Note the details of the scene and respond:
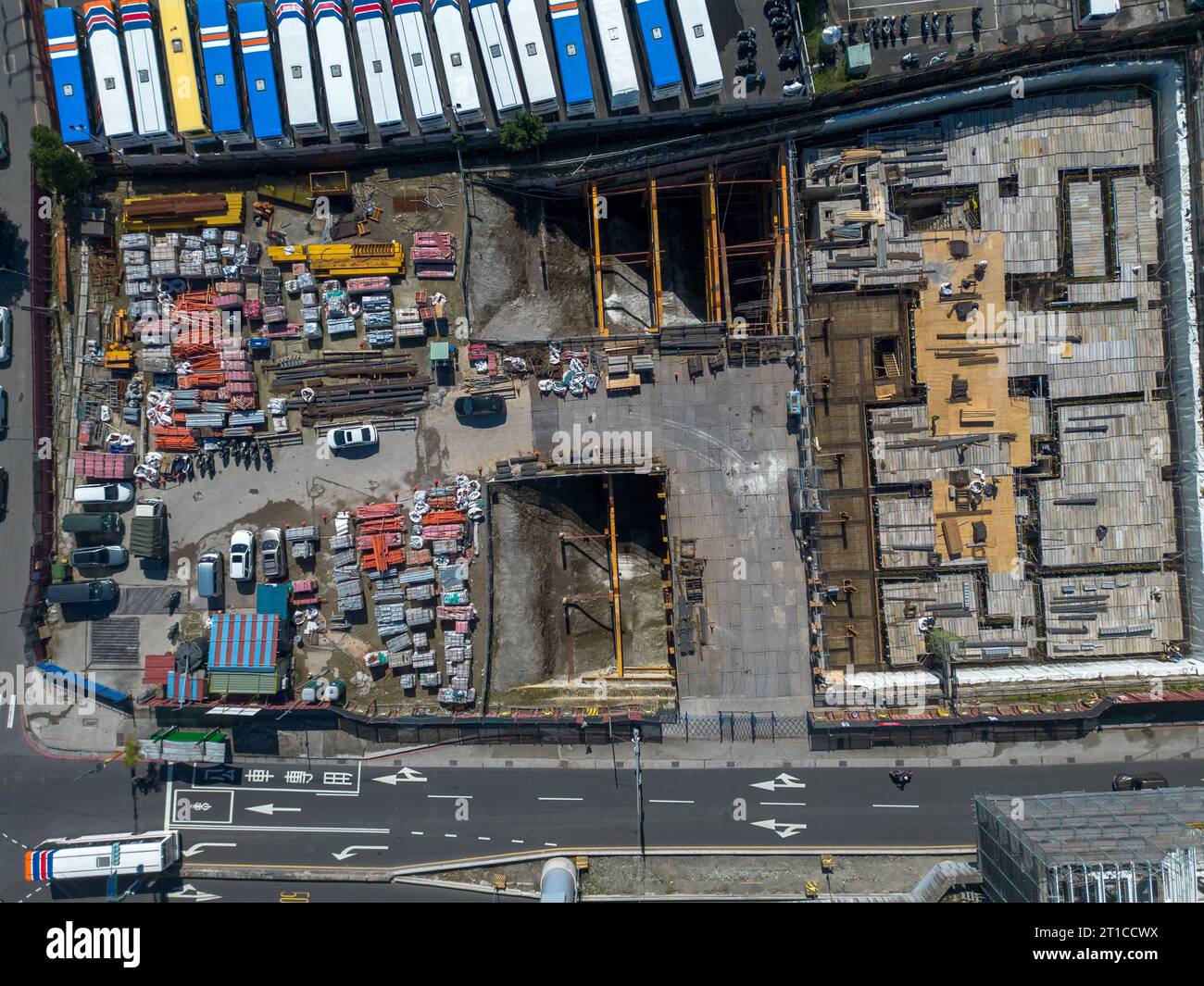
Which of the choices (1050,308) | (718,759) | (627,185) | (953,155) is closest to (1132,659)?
(1050,308)

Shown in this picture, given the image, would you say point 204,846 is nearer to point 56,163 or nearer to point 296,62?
point 56,163

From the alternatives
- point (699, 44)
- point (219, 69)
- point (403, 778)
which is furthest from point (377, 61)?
point (403, 778)

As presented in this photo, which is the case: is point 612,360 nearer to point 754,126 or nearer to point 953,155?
point 754,126

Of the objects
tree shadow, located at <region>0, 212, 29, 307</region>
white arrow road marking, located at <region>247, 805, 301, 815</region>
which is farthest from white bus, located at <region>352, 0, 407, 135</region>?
white arrow road marking, located at <region>247, 805, 301, 815</region>

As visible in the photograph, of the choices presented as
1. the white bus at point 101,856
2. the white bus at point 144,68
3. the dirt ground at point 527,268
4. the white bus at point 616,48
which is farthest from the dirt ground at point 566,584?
the white bus at point 144,68

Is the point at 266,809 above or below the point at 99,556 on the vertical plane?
below

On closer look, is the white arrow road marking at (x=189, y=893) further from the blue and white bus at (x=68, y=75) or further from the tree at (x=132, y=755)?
the blue and white bus at (x=68, y=75)
